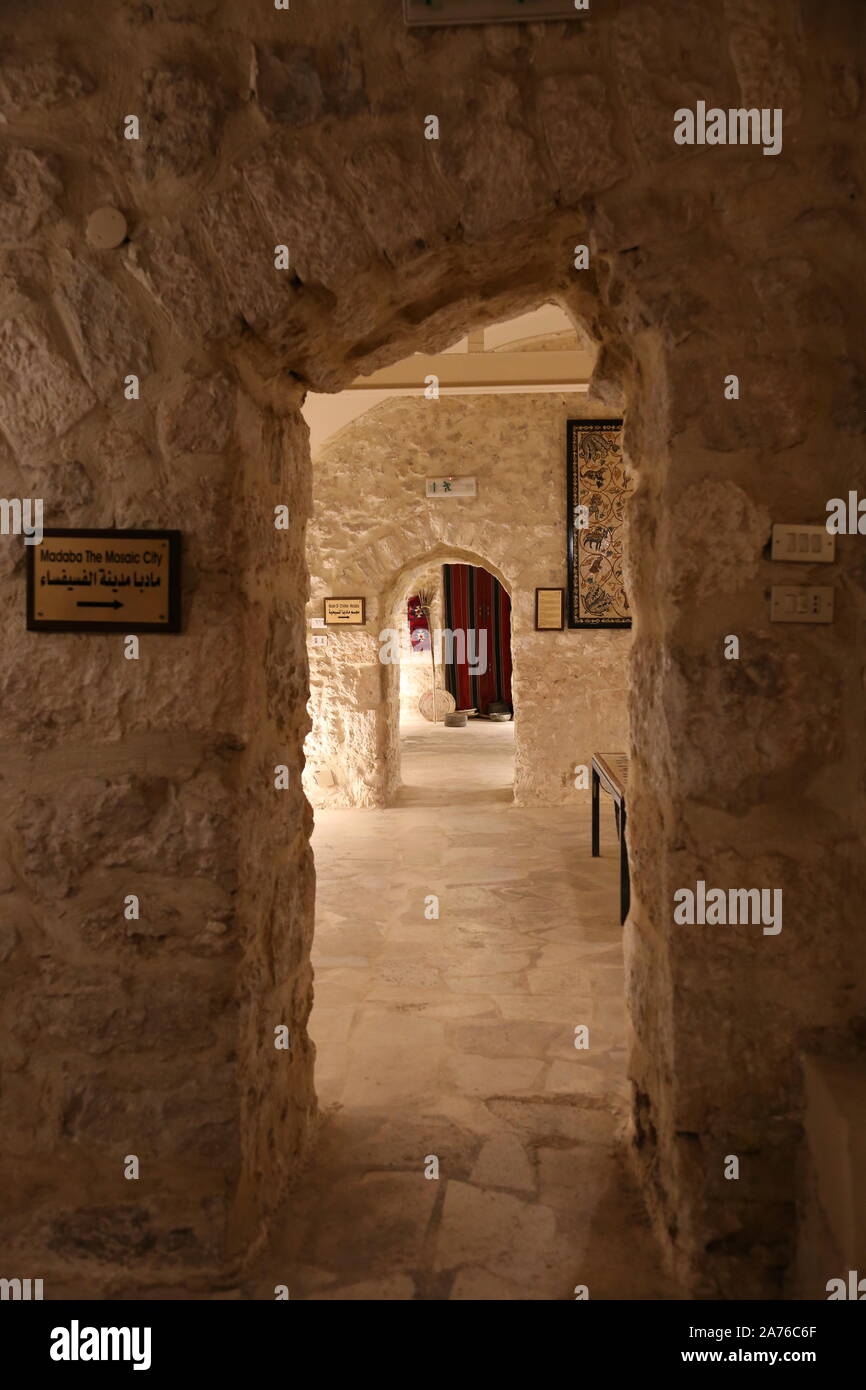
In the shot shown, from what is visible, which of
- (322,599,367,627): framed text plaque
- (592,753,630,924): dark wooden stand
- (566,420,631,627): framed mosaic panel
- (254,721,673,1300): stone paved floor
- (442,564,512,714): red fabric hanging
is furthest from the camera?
(442,564,512,714): red fabric hanging

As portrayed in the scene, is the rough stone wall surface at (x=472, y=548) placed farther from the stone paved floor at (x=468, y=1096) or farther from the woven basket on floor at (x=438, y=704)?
the woven basket on floor at (x=438, y=704)

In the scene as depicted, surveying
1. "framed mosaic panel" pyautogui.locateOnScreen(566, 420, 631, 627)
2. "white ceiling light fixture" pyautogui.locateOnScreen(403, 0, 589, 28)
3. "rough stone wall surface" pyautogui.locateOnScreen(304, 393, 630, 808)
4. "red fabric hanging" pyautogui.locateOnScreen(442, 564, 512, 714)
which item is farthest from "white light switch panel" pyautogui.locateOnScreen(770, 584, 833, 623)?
"red fabric hanging" pyautogui.locateOnScreen(442, 564, 512, 714)

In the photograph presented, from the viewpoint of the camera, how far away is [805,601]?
1742 mm

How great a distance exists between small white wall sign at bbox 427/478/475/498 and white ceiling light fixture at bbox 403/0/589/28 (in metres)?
5.67

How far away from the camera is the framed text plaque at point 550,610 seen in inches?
290

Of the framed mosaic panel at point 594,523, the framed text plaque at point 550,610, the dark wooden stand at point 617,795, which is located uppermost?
the framed mosaic panel at point 594,523

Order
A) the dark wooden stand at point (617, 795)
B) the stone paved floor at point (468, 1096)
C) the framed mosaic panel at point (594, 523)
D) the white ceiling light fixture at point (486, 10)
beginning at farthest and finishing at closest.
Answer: the framed mosaic panel at point (594, 523)
the dark wooden stand at point (617, 795)
the stone paved floor at point (468, 1096)
the white ceiling light fixture at point (486, 10)

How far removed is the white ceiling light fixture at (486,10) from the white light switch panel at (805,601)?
4.04 ft

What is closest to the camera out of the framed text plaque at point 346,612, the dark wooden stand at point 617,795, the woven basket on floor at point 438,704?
the dark wooden stand at point 617,795

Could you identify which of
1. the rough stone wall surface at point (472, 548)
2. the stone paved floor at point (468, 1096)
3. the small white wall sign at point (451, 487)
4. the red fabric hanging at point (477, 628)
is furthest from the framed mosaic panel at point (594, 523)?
the red fabric hanging at point (477, 628)

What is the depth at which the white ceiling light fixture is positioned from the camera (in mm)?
1732

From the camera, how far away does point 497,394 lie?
7348 mm

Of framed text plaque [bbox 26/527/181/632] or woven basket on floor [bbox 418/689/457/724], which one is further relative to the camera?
woven basket on floor [bbox 418/689/457/724]

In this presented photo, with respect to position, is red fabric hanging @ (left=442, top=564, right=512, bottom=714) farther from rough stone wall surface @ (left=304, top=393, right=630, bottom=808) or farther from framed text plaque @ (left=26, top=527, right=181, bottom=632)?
framed text plaque @ (left=26, top=527, right=181, bottom=632)
